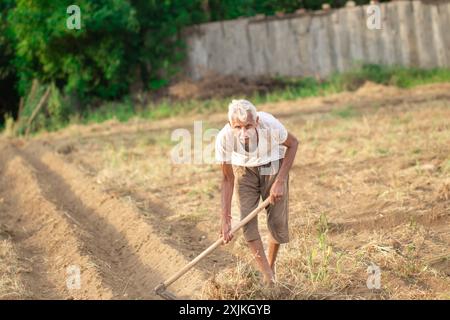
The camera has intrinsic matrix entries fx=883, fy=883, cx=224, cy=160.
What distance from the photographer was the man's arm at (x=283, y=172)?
Result: 6344 mm

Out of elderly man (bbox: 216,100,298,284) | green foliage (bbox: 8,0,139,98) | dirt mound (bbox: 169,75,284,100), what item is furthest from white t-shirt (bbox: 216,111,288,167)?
green foliage (bbox: 8,0,139,98)

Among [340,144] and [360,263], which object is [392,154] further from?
[360,263]

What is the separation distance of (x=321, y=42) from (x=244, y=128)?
550 inches

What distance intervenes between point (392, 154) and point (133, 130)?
6.46 m

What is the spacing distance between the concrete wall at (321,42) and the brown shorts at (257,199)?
12759 mm

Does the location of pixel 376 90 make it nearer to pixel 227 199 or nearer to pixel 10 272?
pixel 10 272

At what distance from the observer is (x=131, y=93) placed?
2083 centimetres

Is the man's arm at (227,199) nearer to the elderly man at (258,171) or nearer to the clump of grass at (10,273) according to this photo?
the elderly man at (258,171)

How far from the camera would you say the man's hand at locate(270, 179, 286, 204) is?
6.33m

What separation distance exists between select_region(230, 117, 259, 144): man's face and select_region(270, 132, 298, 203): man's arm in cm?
36

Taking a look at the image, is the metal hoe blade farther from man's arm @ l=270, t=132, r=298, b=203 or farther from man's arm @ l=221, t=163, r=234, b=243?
man's arm @ l=270, t=132, r=298, b=203

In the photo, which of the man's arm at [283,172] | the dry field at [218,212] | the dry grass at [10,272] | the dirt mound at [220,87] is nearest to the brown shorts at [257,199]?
the man's arm at [283,172]

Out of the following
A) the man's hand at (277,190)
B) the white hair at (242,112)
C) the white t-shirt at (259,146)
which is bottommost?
the man's hand at (277,190)

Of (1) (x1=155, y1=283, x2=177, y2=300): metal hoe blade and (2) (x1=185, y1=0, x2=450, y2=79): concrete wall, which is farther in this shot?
(2) (x1=185, y1=0, x2=450, y2=79): concrete wall
